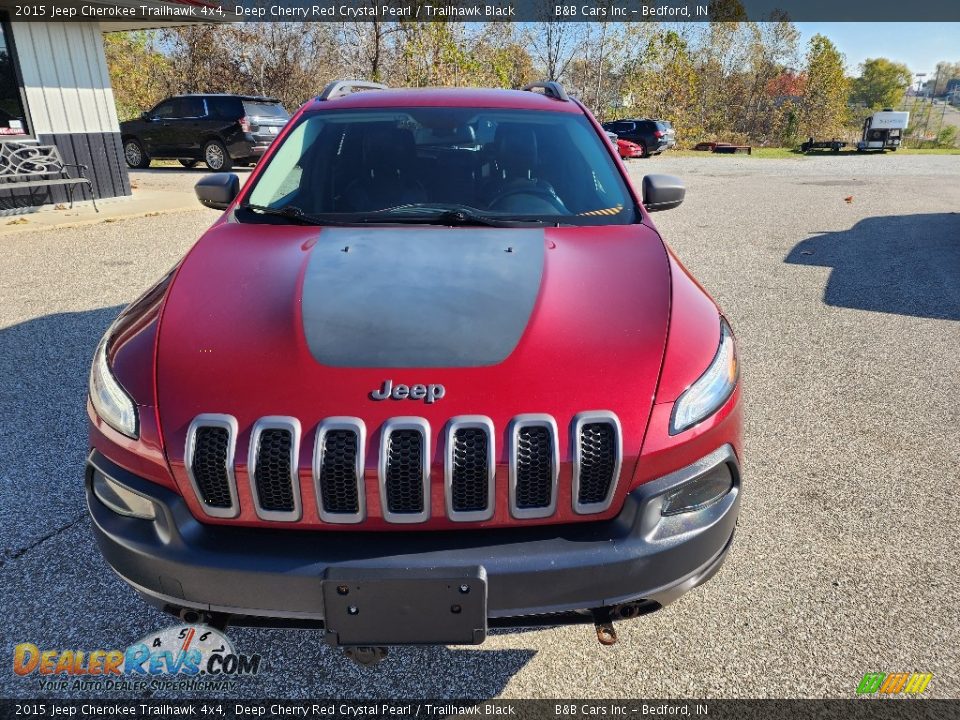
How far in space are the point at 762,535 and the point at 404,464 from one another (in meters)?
1.82

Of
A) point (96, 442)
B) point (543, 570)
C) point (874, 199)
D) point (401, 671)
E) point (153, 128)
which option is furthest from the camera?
point (153, 128)

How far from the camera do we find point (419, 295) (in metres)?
2.19

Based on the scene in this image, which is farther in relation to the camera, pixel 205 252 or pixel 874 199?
pixel 874 199

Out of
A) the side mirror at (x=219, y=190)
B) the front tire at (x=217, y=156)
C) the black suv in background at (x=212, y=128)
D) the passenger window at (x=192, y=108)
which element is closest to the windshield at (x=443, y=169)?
the side mirror at (x=219, y=190)

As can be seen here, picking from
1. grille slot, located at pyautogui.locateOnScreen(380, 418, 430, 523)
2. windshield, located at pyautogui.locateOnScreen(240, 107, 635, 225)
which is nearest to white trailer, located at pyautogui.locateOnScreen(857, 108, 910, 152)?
windshield, located at pyautogui.locateOnScreen(240, 107, 635, 225)

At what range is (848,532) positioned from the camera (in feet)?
9.37

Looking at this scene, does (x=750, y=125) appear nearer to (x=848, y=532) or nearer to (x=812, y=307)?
(x=812, y=307)

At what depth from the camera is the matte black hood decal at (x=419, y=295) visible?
1945 mm

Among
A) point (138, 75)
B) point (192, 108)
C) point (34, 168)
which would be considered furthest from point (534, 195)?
point (138, 75)

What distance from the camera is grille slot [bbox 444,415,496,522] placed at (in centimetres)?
172

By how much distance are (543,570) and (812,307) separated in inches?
203

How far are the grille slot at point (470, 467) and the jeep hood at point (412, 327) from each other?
1.6 inches

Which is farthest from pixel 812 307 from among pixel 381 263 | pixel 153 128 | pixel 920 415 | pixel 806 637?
pixel 153 128

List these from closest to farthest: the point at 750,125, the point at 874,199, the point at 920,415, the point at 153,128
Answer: the point at 920,415
the point at 874,199
the point at 153,128
the point at 750,125
